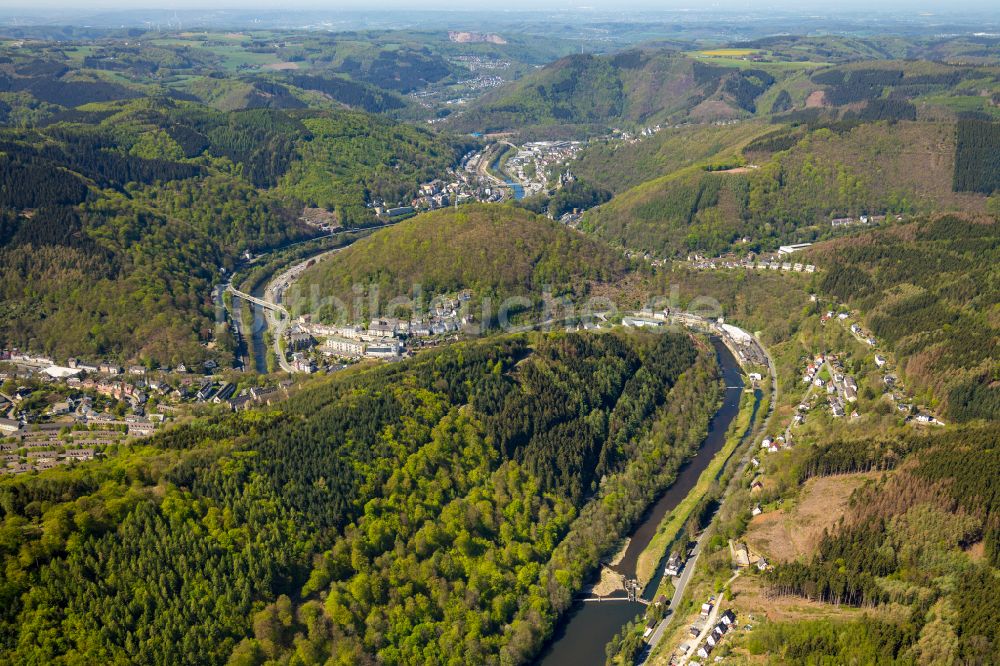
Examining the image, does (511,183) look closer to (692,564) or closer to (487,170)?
(487,170)

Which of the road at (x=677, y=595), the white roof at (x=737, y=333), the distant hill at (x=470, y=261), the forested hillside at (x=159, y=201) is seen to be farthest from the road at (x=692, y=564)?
the forested hillside at (x=159, y=201)

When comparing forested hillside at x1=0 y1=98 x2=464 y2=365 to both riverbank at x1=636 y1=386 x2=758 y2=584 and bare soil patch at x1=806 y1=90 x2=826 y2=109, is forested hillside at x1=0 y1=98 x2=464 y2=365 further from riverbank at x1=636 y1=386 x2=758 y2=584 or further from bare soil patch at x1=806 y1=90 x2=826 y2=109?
bare soil patch at x1=806 y1=90 x2=826 y2=109

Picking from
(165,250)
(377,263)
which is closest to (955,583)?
(377,263)

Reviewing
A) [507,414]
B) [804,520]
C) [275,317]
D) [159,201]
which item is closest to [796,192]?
[275,317]

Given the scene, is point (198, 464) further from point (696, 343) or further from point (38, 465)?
point (696, 343)

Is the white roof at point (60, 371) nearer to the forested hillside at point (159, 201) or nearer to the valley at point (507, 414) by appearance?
the valley at point (507, 414)

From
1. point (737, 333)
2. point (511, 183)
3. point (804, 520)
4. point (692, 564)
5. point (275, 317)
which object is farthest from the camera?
point (511, 183)

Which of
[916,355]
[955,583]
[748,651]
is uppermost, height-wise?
[916,355]
